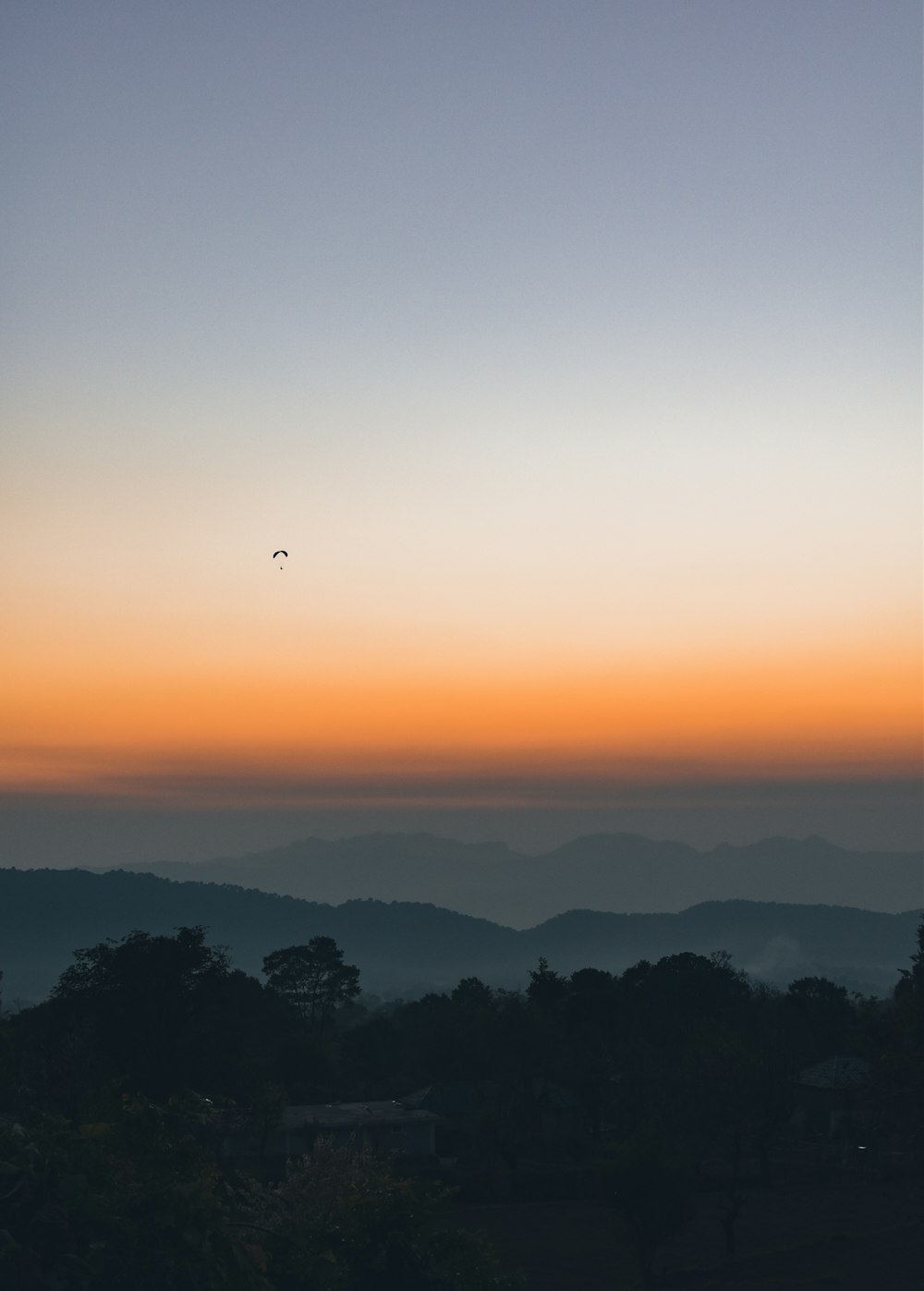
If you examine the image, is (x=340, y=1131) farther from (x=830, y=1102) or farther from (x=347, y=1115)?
(x=830, y=1102)

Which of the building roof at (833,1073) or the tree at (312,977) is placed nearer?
the building roof at (833,1073)

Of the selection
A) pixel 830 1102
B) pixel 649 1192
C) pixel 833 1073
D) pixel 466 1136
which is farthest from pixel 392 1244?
pixel 833 1073

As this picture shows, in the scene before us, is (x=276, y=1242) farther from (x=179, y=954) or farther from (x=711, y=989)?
(x=711, y=989)

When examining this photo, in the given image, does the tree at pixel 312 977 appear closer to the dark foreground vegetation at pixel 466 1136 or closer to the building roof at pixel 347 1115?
the dark foreground vegetation at pixel 466 1136

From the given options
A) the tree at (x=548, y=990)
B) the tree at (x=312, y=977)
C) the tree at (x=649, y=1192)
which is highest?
the tree at (x=649, y=1192)

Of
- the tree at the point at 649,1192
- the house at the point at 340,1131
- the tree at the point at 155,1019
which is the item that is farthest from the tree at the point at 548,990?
the tree at the point at 649,1192

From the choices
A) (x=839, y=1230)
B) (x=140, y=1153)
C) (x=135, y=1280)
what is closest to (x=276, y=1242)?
(x=140, y=1153)

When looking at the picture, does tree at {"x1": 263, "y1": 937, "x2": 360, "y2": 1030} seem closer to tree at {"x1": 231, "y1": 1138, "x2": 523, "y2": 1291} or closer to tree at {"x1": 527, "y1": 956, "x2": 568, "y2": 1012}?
tree at {"x1": 527, "y1": 956, "x2": 568, "y2": 1012}
